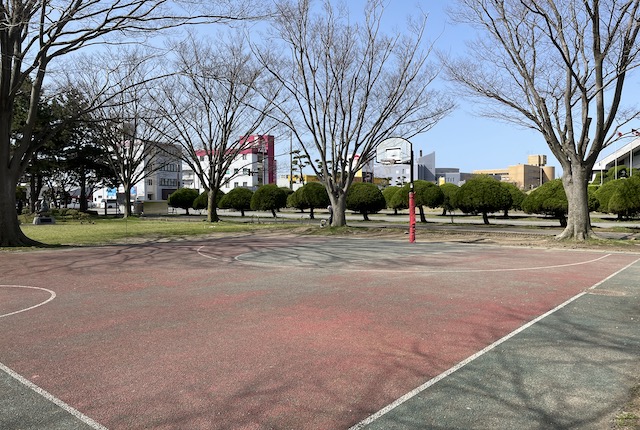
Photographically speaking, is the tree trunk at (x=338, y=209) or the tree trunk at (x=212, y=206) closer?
the tree trunk at (x=338, y=209)

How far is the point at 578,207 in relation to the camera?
18828mm

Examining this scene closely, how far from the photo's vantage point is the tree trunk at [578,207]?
18641 mm

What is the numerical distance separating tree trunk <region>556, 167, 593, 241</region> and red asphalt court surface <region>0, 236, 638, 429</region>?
5.80m

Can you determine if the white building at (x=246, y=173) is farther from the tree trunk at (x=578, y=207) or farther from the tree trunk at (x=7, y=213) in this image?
the tree trunk at (x=578, y=207)

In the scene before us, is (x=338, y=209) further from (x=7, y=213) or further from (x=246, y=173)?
(x=246, y=173)

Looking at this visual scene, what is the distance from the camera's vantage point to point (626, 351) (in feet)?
17.9

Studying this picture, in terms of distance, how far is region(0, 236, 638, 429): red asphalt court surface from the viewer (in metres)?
4.09

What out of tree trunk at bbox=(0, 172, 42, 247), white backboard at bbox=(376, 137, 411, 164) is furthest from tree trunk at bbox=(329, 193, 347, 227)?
tree trunk at bbox=(0, 172, 42, 247)

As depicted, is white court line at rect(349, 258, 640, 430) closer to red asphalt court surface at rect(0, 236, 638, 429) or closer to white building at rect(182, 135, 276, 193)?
red asphalt court surface at rect(0, 236, 638, 429)

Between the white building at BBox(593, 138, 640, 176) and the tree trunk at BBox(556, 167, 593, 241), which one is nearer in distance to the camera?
the tree trunk at BBox(556, 167, 593, 241)

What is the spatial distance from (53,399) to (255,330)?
8.55 ft

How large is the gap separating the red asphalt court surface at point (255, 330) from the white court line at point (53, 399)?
35mm

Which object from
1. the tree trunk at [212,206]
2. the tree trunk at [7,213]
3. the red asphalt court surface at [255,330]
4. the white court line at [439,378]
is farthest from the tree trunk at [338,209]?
the white court line at [439,378]

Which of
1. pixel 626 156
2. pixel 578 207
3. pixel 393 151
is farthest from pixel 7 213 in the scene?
pixel 626 156
